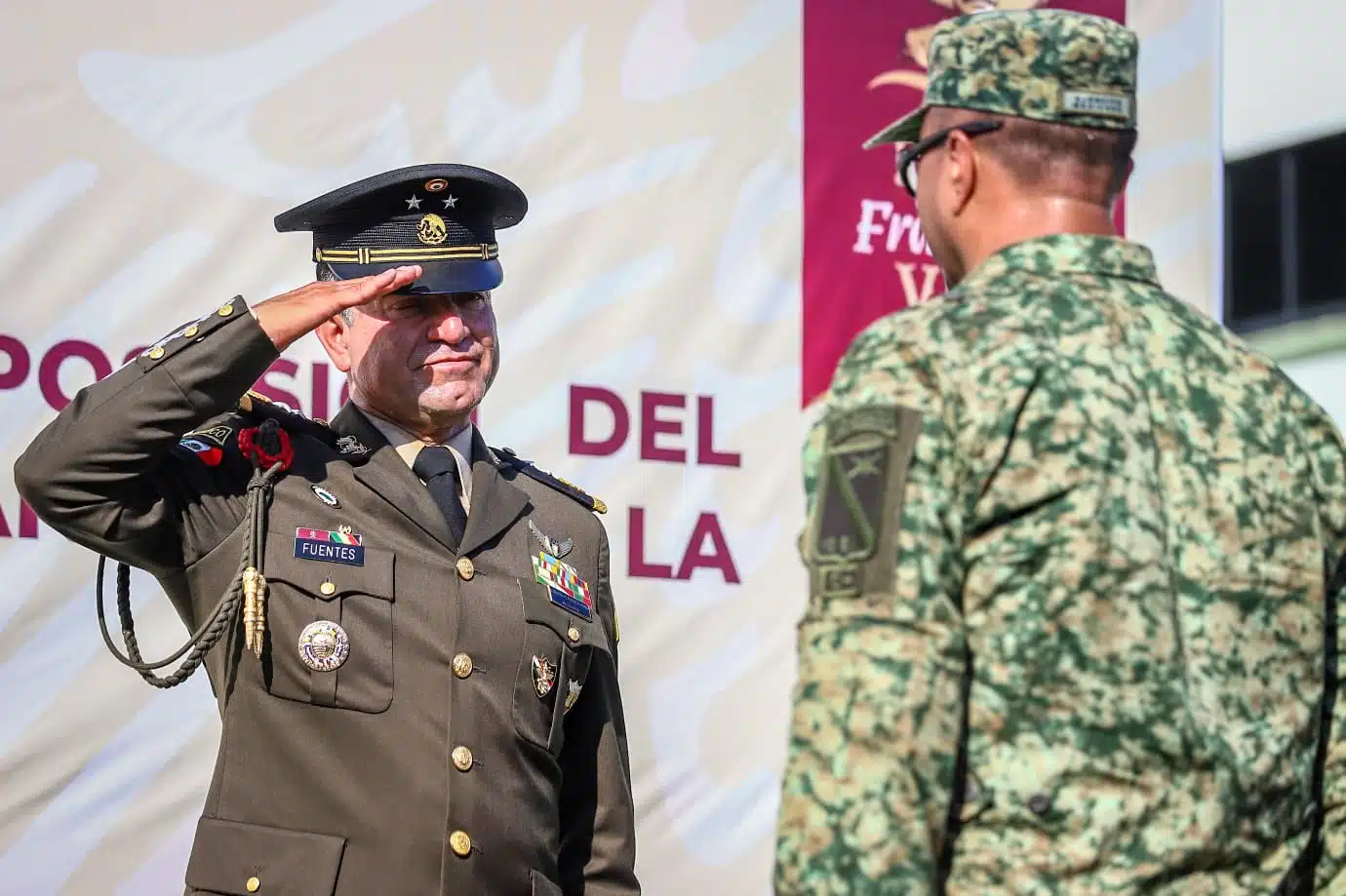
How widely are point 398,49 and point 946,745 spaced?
7.39 ft

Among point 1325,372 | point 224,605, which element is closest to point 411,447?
point 224,605

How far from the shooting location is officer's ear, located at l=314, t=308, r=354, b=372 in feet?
9.86

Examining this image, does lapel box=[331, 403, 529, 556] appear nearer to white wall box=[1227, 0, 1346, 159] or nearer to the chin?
the chin

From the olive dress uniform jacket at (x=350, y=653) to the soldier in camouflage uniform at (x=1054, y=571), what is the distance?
3.01 feet

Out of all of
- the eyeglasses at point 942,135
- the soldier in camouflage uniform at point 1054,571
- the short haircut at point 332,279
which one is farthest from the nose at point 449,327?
the soldier in camouflage uniform at point 1054,571

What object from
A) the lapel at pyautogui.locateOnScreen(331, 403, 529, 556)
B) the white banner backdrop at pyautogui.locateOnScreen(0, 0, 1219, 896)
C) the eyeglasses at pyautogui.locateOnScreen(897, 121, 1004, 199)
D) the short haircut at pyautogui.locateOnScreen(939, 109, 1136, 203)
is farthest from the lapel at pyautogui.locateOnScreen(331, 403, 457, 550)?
the short haircut at pyautogui.locateOnScreen(939, 109, 1136, 203)

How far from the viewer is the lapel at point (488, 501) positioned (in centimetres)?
288

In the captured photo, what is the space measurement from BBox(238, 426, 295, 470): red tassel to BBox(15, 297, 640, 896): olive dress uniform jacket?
0.7 inches

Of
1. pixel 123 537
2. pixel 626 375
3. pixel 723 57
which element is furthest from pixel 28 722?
pixel 723 57

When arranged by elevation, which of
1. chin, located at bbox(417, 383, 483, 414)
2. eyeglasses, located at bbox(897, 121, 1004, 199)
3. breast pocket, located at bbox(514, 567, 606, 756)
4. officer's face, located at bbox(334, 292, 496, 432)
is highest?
eyeglasses, located at bbox(897, 121, 1004, 199)

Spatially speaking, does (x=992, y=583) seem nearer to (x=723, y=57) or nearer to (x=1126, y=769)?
(x=1126, y=769)

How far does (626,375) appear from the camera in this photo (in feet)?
12.6

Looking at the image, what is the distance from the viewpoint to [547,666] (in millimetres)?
2855

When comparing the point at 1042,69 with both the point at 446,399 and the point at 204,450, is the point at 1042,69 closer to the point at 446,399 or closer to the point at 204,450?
the point at 446,399
